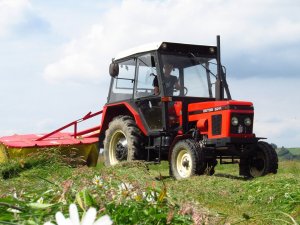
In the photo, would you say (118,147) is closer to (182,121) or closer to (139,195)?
(182,121)

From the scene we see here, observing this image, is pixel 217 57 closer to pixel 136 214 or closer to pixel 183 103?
pixel 183 103

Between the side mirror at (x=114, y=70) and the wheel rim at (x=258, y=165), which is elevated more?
the side mirror at (x=114, y=70)

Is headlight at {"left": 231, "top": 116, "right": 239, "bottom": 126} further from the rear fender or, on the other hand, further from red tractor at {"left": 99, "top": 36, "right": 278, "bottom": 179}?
the rear fender

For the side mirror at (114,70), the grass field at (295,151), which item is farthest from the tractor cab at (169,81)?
the grass field at (295,151)

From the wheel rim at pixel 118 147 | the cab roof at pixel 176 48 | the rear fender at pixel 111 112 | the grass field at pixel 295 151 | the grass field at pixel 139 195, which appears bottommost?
the grass field at pixel 139 195

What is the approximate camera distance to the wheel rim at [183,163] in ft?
29.5

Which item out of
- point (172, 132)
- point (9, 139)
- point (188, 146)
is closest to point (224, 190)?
point (188, 146)

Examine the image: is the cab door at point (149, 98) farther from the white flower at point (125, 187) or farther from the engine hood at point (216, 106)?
the white flower at point (125, 187)

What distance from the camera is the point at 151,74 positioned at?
30.7 ft

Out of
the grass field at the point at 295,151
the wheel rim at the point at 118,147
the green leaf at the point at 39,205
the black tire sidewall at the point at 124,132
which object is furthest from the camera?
the grass field at the point at 295,151

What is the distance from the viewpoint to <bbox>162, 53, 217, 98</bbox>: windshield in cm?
928

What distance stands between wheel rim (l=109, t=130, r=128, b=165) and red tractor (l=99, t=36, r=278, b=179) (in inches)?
1.6

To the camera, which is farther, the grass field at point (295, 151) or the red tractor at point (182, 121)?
the grass field at point (295, 151)

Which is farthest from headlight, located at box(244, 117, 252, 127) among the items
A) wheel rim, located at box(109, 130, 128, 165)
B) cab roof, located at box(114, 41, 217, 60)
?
wheel rim, located at box(109, 130, 128, 165)
